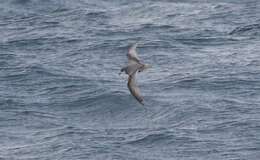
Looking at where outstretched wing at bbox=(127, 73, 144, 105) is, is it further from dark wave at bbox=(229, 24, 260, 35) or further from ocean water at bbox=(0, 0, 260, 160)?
dark wave at bbox=(229, 24, 260, 35)

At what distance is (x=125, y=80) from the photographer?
39.3 m

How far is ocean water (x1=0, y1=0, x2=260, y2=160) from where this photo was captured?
32812 mm

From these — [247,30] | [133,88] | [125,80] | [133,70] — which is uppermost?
[133,70]

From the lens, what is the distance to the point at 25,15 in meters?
47.9

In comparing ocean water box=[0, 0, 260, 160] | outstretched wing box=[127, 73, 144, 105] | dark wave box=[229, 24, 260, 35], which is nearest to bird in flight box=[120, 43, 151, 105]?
outstretched wing box=[127, 73, 144, 105]

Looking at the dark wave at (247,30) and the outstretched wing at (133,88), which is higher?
the outstretched wing at (133,88)

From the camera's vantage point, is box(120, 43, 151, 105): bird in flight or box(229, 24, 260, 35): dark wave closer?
box(120, 43, 151, 105): bird in flight

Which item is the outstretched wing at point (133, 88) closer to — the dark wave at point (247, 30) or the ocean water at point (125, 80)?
the ocean water at point (125, 80)

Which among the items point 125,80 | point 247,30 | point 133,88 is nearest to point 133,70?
point 133,88

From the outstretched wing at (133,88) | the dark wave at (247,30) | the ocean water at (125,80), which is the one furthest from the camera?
the dark wave at (247,30)

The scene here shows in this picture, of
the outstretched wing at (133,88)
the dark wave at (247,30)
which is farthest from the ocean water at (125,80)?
the outstretched wing at (133,88)

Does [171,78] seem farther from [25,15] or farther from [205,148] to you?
[25,15]

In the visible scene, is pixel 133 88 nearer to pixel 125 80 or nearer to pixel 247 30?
pixel 125 80

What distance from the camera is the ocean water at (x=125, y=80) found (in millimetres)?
32812
